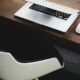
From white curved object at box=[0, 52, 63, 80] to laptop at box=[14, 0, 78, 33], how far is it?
0.21 meters

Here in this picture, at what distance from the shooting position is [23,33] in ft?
3.62

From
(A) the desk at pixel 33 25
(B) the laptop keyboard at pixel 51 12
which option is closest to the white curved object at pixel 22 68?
(A) the desk at pixel 33 25

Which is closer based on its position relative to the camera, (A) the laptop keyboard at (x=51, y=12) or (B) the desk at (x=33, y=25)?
(B) the desk at (x=33, y=25)

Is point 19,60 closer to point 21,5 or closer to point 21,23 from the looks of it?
point 21,23

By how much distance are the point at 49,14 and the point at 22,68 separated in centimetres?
41

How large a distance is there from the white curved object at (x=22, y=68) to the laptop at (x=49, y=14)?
8.4 inches

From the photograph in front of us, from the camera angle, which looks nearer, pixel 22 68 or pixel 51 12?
pixel 22 68

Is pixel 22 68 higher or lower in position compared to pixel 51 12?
lower

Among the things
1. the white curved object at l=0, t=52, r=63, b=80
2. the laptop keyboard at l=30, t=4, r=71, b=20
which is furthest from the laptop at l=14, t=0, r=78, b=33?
the white curved object at l=0, t=52, r=63, b=80

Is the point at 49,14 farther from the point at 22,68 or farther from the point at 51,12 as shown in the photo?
the point at 22,68

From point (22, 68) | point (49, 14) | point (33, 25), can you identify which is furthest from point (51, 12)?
point (22, 68)

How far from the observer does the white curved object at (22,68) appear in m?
1.12

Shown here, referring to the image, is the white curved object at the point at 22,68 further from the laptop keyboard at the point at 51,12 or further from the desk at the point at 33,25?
the laptop keyboard at the point at 51,12

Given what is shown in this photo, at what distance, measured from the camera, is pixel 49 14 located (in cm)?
138
